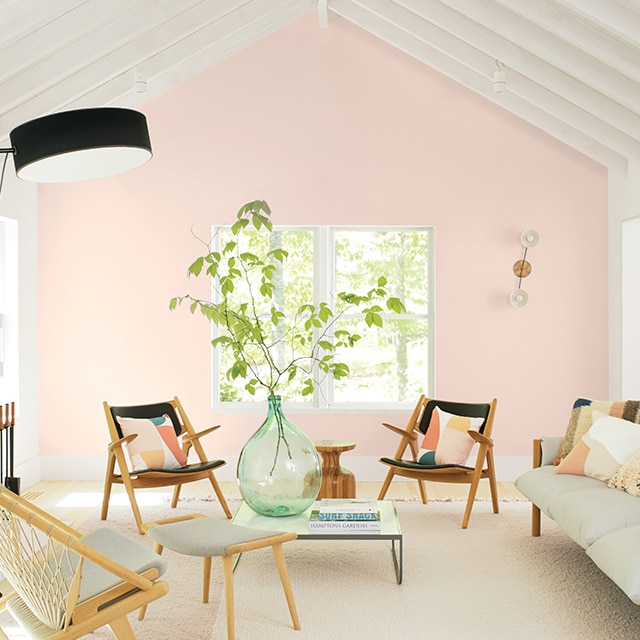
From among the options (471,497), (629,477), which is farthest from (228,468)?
(629,477)

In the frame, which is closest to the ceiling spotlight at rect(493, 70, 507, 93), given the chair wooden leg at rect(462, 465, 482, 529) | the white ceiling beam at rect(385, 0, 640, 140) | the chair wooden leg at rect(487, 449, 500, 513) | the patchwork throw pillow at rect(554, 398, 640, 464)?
the white ceiling beam at rect(385, 0, 640, 140)

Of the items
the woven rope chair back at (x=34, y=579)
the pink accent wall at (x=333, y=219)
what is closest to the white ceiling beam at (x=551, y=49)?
the pink accent wall at (x=333, y=219)

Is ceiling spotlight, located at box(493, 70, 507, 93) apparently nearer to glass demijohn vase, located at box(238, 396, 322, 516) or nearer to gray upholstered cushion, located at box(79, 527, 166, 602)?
glass demijohn vase, located at box(238, 396, 322, 516)

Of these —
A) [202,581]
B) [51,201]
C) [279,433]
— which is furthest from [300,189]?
[202,581]

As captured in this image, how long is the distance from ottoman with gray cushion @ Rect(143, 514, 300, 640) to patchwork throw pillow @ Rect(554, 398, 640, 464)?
209 centimetres

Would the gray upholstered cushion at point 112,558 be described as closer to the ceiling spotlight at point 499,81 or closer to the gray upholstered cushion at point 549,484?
the gray upholstered cushion at point 549,484

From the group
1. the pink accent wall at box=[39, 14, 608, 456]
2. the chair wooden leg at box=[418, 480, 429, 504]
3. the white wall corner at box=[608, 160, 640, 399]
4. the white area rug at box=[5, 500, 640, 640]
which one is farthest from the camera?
the pink accent wall at box=[39, 14, 608, 456]

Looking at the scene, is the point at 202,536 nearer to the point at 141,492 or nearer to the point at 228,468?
the point at 141,492

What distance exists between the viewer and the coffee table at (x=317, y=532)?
4004mm

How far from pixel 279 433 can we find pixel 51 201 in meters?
3.60

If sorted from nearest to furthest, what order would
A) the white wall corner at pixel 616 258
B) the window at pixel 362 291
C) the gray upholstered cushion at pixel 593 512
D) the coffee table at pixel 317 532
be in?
the gray upholstered cushion at pixel 593 512, the coffee table at pixel 317 532, the white wall corner at pixel 616 258, the window at pixel 362 291

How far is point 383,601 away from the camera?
3957mm

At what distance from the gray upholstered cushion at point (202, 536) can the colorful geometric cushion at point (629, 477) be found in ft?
6.17

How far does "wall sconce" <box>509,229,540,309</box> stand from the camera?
6.70 m
